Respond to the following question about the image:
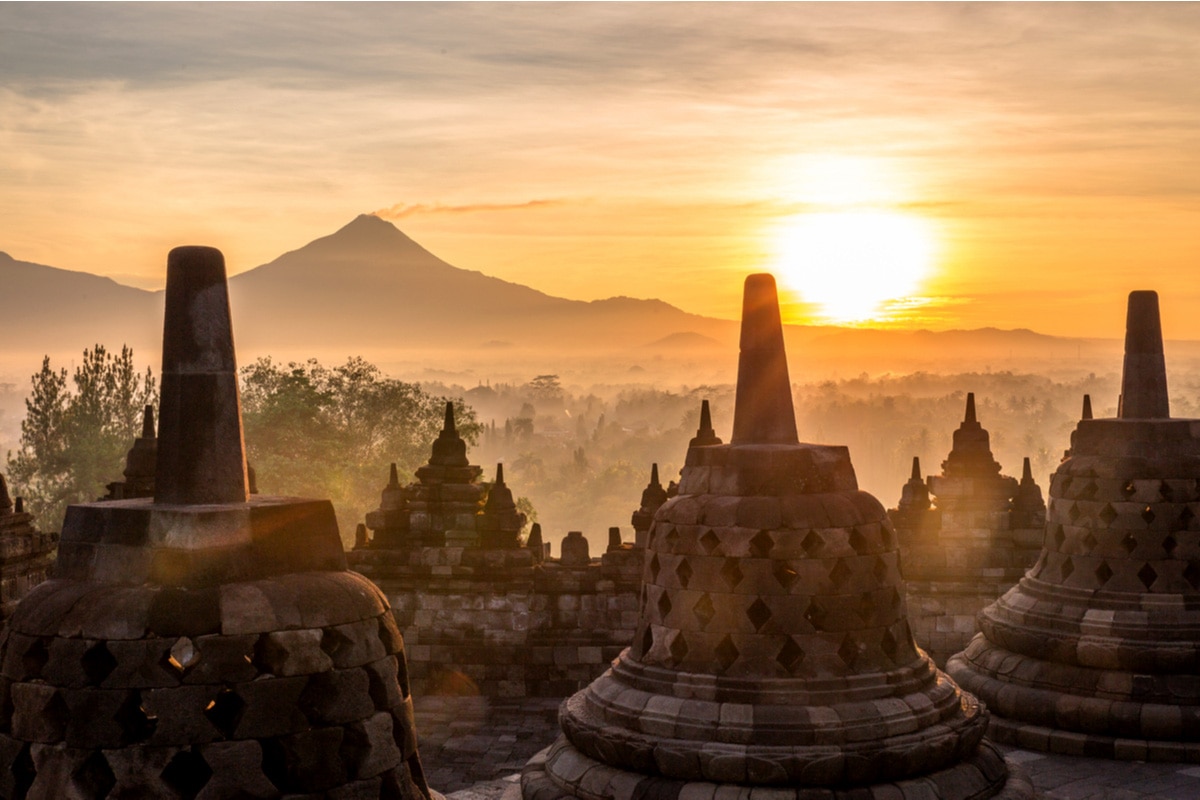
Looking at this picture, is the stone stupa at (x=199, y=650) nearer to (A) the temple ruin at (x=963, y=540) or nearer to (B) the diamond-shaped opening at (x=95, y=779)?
(B) the diamond-shaped opening at (x=95, y=779)

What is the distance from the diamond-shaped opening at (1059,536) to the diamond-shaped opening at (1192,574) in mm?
1405

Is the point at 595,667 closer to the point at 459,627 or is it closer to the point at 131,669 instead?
the point at 459,627

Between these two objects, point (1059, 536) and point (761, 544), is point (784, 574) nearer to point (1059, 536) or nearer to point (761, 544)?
point (761, 544)

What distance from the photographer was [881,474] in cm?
17625

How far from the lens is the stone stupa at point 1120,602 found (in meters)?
15.4

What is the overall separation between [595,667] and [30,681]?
1396 cm

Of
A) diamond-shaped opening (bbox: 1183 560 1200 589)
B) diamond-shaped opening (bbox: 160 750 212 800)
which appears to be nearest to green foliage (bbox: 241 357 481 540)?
diamond-shaped opening (bbox: 1183 560 1200 589)

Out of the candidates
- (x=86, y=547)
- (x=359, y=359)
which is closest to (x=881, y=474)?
(x=359, y=359)

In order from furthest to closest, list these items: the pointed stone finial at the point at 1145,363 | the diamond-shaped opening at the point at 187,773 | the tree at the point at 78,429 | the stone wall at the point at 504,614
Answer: the tree at the point at 78,429, the stone wall at the point at 504,614, the pointed stone finial at the point at 1145,363, the diamond-shaped opening at the point at 187,773

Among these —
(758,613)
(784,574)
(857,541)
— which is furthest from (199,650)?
(857,541)

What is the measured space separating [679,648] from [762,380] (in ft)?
8.04

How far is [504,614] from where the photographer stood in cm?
2095

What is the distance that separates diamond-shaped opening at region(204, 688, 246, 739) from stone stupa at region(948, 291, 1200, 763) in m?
11.3

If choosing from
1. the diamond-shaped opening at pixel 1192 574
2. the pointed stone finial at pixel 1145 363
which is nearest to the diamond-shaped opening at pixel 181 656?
the diamond-shaped opening at pixel 1192 574
